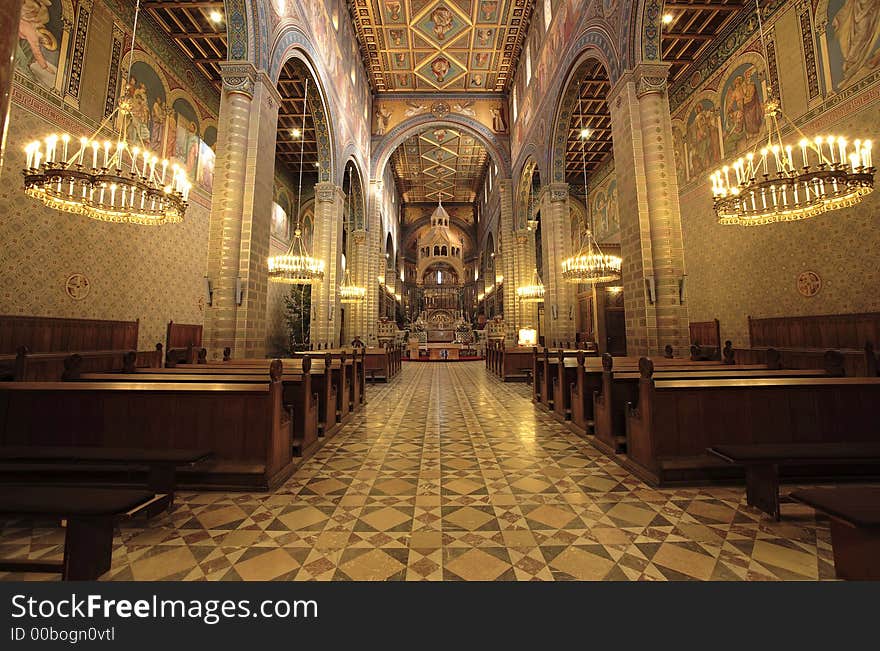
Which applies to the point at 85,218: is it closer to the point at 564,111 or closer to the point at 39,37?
the point at 39,37

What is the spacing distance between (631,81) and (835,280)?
6033 millimetres

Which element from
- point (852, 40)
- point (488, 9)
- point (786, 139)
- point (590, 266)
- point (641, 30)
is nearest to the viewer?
point (852, 40)

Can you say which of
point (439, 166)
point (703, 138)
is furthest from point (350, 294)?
point (439, 166)

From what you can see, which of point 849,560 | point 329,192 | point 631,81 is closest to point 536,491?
point 849,560

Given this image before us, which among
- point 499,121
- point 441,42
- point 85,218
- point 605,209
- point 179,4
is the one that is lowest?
point 85,218

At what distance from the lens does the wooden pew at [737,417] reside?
3.56m

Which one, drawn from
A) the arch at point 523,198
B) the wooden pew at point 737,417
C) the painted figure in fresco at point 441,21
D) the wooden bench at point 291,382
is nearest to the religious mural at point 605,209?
the arch at point 523,198

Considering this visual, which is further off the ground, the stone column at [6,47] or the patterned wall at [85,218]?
the patterned wall at [85,218]

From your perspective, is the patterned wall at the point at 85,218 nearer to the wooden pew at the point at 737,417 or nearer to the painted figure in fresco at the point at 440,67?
the painted figure in fresco at the point at 440,67

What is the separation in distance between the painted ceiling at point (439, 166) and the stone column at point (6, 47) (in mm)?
19791

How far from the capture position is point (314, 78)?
11.0 meters

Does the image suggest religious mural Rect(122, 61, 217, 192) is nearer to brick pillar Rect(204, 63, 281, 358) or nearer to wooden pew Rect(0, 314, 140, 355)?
brick pillar Rect(204, 63, 281, 358)

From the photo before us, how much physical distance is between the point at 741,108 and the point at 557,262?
632 cm
